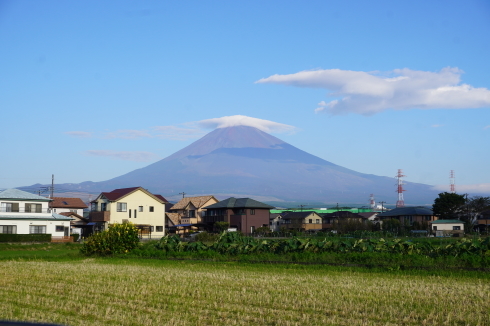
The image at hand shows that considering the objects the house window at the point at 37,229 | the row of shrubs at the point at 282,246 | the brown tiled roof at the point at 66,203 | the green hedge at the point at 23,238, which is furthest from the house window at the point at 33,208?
the brown tiled roof at the point at 66,203

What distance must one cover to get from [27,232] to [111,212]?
12.2 metres

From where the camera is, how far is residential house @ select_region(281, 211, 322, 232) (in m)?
82.8

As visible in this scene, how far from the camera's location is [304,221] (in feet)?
275

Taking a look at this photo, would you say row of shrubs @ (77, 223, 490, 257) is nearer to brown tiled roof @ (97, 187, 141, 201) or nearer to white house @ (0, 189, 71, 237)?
white house @ (0, 189, 71, 237)

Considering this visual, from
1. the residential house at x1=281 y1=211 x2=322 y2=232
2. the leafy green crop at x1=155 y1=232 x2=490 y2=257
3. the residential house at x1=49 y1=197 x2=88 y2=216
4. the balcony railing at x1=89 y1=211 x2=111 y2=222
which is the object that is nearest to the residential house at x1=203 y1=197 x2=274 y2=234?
the residential house at x1=281 y1=211 x2=322 y2=232

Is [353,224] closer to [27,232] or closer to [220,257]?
[27,232]

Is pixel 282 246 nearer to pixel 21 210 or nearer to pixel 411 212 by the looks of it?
pixel 21 210

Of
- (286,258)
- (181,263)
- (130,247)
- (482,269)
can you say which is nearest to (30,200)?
(130,247)

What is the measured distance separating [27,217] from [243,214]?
27984mm

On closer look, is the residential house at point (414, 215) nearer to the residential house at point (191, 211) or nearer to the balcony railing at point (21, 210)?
the residential house at point (191, 211)

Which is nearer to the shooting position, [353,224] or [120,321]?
[120,321]

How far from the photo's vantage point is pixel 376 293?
464 inches

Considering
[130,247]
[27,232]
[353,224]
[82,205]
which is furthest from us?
[82,205]

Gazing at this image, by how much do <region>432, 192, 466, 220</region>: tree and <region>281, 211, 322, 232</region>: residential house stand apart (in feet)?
60.0
